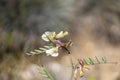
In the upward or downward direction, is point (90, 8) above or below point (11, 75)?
above

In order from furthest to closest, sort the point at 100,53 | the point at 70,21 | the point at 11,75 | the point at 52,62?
the point at 70,21
the point at 100,53
the point at 52,62
the point at 11,75

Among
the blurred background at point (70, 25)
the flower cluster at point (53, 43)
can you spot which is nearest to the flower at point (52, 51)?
the flower cluster at point (53, 43)

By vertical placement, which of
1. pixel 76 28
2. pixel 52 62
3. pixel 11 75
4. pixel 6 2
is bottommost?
pixel 11 75

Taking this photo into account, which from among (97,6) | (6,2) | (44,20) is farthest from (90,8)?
(6,2)

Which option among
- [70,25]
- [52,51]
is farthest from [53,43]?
[70,25]

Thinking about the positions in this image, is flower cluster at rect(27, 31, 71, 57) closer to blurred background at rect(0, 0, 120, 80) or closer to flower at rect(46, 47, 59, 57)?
flower at rect(46, 47, 59, 57)

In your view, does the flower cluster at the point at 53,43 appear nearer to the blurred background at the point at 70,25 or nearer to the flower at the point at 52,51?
the flower at the point at 52,51

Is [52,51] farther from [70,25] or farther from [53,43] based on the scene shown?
[70,25]

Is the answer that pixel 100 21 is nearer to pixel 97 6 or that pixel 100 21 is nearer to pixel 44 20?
pixel 97 6
